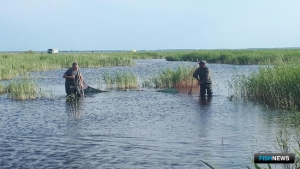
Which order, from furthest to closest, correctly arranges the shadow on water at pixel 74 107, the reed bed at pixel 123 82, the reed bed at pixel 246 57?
the reed bed at pixel 246 57 → the reed bed at pixel 123 82 → the shadow on water at pixel 74 107

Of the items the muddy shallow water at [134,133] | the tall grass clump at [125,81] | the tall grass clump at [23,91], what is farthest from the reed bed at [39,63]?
the muddy shallow water at [134,133]

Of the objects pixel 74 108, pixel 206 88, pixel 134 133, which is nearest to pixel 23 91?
pixel 74 108

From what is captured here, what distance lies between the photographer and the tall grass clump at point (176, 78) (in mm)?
23141

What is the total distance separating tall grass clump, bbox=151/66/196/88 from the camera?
2314cm

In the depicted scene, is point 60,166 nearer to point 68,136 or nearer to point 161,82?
point 68,136

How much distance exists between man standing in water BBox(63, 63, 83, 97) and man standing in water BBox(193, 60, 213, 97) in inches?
186

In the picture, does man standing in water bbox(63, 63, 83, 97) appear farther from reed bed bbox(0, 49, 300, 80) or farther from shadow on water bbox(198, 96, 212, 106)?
reed bed bbox(0, 49, 300, 80)

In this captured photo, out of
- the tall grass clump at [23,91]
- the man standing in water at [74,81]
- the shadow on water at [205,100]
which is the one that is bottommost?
the shadow on water at [205,100]

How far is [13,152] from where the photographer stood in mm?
10219

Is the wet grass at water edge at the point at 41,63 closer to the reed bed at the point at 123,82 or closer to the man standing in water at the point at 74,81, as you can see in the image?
the reed bed at the point at 123,82

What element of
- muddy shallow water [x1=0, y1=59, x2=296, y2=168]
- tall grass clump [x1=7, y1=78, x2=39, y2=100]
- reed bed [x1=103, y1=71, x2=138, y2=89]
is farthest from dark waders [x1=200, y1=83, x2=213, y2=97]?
tall grass clump [x1=7, y1=78, x2=39, y2=100]

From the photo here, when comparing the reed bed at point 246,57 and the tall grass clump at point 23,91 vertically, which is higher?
the reed bed at point 246,57

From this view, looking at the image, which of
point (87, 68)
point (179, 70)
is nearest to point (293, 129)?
point (179, 70)

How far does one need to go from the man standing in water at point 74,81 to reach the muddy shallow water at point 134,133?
0.60 metres
